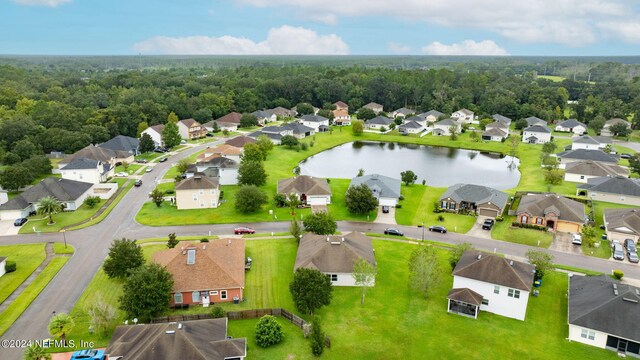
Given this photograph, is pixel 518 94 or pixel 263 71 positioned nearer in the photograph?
pixel 518 94

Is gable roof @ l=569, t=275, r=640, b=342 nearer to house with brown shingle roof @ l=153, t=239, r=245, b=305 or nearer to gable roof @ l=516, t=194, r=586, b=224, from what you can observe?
gable roof @ l=516, t=194, r=586, b=224

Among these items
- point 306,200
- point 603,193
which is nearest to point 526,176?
point 603,193

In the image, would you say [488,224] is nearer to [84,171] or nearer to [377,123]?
[84,171]

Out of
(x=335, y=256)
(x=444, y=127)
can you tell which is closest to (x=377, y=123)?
(x=444, y=127)

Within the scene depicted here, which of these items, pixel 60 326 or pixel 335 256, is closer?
pixel 60 326

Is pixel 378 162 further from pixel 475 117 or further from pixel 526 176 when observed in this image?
pixel 475 117

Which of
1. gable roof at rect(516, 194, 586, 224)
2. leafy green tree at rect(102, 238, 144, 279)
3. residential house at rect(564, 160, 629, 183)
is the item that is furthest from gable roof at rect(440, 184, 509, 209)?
leafy green tree at rect(102, 238, 144, 279)

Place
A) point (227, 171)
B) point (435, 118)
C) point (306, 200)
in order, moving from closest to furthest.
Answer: point (306, 200) → point (227, 171) → point (435, 118)
